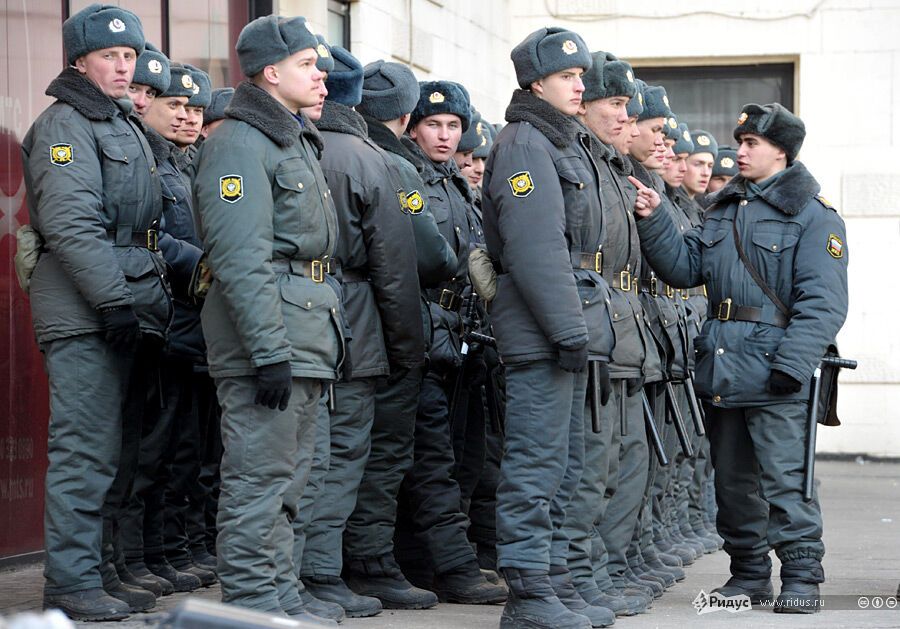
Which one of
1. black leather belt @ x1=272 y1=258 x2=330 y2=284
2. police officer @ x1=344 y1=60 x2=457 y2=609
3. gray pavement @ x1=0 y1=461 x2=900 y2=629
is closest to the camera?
black leather belt @ x1=272 y1=258 x2=330 y2=284

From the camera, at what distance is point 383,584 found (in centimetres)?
650

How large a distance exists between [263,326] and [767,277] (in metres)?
2.38

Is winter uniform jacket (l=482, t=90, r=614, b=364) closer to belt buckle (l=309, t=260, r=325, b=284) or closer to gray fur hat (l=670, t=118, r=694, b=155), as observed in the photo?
belt buckle (l=309, t=260, r=325, b=284)

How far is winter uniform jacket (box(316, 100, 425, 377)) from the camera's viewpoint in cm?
620

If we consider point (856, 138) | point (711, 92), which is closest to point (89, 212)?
point (856, 138)

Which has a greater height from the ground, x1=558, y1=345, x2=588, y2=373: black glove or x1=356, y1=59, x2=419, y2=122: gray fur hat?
x1=356, y1=59, x2=419, y2=122: gray fur hat

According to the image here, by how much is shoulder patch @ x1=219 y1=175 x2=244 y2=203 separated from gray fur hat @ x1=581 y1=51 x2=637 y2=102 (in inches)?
74.5

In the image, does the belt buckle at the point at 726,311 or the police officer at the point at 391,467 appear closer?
the police officer at the point at 391,467

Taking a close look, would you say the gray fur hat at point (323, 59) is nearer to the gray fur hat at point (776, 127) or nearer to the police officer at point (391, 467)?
the police officer at point (391, 467)

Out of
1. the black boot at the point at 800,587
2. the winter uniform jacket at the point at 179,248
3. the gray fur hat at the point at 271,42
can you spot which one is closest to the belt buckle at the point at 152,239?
the winter uniform jacket at the point at 179,248

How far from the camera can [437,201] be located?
23.4ft

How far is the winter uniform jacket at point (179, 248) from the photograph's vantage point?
6.48 metres

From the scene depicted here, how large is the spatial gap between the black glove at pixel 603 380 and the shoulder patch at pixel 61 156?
2025 mm

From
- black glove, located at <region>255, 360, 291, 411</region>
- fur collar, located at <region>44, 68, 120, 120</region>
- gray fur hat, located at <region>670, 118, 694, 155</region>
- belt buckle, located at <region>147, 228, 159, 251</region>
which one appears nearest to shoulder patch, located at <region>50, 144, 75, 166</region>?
fur collar, located at <region>44, 68, 120, 120</region>
